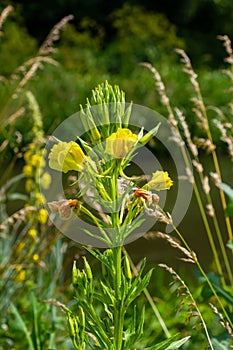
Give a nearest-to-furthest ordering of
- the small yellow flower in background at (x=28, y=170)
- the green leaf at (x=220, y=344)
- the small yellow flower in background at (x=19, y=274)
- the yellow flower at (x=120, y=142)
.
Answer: the yellow flower at (x=120, y=142) → the green leaf at (x=220, y=344) → the small yellow flower in background at (x=19, y=274) → the small yellow flower in background at (x=28, y=170)

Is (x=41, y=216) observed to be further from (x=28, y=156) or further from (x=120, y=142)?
(x=120, y=142)

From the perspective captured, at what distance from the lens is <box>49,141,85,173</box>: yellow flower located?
86cm

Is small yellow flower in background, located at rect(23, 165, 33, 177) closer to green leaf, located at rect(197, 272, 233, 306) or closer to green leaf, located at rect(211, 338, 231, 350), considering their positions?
green leaf, located at rect(197, 272, 233, 306)

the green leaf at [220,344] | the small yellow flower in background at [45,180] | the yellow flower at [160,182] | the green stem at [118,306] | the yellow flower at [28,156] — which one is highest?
the yellow flower at [160,182]

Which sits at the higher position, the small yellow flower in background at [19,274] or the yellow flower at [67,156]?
the yellow flower at [67,156]

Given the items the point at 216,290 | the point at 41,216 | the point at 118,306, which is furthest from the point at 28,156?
the point at 118,306

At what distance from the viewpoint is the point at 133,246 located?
178 inches

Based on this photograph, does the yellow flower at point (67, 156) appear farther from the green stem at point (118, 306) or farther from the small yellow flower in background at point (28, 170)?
the small yellow flower in background at point (28, 170)

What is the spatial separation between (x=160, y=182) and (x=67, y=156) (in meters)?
0.13

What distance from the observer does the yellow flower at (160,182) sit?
2.87 ft

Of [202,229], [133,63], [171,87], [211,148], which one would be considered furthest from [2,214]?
[133,63]

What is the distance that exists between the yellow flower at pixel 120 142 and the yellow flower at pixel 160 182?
0.06 m

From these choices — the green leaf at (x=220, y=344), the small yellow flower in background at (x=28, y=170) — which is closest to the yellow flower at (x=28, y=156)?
the small yellow flower in background at (x=28, y=170)

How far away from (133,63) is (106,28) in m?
4.08
